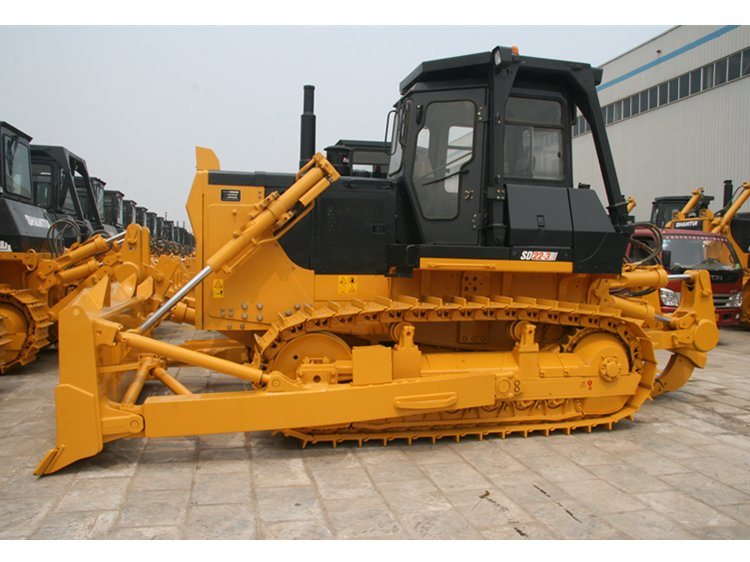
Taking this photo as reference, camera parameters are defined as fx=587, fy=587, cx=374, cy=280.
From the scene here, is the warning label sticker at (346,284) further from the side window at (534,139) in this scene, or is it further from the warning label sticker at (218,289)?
the side window at (534,139)

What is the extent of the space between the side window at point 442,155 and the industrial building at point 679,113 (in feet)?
50.2

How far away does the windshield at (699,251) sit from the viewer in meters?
12.9

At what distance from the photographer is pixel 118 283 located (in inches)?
260

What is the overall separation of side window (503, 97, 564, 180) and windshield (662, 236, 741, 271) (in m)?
8.71

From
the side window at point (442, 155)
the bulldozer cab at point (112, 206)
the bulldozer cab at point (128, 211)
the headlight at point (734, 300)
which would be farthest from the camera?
the bulldozer cab at point (128, 211)

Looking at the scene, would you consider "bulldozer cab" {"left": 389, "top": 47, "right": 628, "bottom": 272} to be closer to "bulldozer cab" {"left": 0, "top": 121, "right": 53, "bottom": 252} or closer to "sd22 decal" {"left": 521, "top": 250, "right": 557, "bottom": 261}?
"sd22 decal" {"left": 521, "top": 250, "right": 557, "bottom": 261}

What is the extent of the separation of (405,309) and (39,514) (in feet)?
9.70

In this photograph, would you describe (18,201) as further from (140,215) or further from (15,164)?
(140,215)

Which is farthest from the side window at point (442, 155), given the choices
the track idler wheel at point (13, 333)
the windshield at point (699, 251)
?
the windshield at point (699, 251)

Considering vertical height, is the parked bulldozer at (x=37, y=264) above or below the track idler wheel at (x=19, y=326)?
above

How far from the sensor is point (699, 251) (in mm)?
13000

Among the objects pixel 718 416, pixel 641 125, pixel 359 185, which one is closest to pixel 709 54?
pixel 641 125

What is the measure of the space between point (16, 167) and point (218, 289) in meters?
5.94

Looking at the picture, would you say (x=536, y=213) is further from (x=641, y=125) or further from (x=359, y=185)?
(x=641, y=125)
